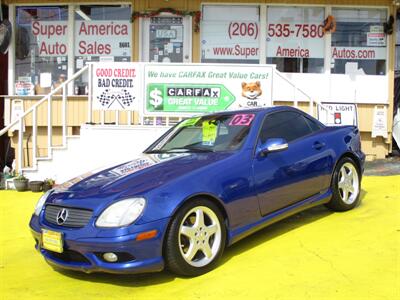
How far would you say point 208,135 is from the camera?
5430 mm

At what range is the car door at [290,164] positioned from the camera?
4969mm

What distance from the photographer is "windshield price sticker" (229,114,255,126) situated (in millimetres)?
5336

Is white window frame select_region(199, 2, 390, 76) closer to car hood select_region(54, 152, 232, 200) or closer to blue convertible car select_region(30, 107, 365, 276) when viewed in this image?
blue convertible car select_region(30, 107, 365, 276)

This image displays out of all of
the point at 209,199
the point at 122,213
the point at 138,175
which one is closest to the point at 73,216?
the point at 122,213

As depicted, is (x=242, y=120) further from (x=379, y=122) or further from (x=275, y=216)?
(x=379, y=122)

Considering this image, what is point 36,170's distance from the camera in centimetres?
880

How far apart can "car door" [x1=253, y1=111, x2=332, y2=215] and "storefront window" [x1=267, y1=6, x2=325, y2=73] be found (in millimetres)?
5316

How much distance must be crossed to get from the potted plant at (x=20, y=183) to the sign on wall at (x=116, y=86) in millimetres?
1728

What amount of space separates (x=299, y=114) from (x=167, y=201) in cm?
249

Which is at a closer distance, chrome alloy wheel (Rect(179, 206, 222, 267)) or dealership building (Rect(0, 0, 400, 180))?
chrome alloy wheel (Rect(179, 206, 222, 267))

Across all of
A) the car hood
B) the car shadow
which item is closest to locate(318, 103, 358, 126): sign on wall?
the car shadow

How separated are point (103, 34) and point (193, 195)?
25.6 feet

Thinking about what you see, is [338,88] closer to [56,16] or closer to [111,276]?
[56,16]

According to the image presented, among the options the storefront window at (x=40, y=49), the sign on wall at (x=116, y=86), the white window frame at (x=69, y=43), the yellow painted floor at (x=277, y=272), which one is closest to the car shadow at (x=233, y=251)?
the yellow painted floor at (x=277, y=272)
